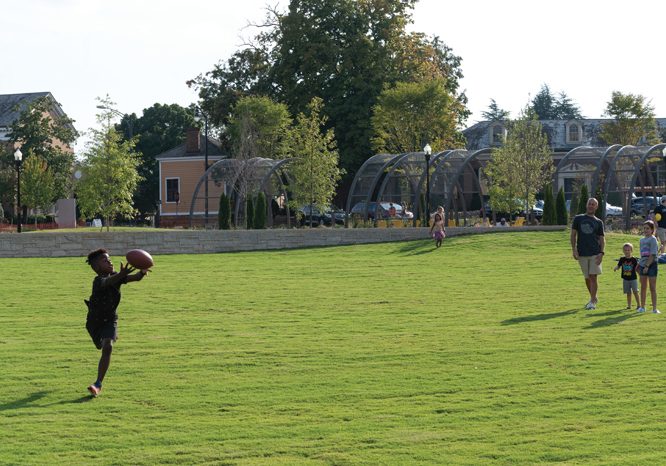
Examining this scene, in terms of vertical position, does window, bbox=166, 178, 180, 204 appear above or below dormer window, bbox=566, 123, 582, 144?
below

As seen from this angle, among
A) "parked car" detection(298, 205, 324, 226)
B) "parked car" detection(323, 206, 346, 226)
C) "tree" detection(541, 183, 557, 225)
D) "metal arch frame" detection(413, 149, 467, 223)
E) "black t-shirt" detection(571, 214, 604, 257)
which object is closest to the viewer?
"black t-shirt" detection(571, 214, 604, 257)

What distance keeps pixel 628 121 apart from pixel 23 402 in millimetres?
66752

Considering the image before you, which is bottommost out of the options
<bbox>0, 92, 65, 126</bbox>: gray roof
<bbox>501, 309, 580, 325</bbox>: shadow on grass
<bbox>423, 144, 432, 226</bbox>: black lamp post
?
<bbox>501, 309, 580, 325</bbox>: shadow on grass

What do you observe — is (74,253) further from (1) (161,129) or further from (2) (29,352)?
(1) (161,129)

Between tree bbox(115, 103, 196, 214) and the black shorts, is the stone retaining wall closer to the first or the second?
the black shorts

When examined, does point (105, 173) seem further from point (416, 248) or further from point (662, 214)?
point (662, 214)

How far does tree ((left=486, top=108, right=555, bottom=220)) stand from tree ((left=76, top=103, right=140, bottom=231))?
15491 mm

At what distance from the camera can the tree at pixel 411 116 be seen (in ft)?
190

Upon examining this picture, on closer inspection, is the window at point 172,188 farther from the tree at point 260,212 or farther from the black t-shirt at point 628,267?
the black t-shirt at point 628,267

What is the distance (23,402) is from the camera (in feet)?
38.9

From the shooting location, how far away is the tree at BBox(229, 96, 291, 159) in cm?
5981

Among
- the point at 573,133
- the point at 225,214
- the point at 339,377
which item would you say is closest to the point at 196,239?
the point at 225,214

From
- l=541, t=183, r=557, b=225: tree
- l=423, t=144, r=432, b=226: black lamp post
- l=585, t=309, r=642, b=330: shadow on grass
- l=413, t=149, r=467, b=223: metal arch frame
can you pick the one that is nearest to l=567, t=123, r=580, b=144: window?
l=413, t=149, r=467, b=223: metal arch frame

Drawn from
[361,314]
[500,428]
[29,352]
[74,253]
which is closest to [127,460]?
[500,428]
